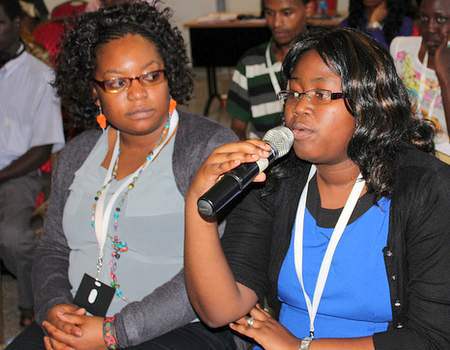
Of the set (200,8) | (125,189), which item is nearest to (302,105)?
(125,189)

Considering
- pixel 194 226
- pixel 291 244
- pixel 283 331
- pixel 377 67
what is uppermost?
pixel 377 67

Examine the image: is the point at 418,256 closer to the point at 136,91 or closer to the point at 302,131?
the point at 302,131

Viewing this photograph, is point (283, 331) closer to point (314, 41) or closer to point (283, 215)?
point (283, 215)

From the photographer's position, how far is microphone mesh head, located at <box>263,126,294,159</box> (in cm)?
149

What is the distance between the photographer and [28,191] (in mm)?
3238

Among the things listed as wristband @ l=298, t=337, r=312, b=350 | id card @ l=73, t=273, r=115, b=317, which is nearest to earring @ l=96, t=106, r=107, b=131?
id card @ l=73, t=273, r=115, b=317

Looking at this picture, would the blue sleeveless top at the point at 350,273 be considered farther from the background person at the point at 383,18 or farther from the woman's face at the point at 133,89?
the background person at the point at 383,18

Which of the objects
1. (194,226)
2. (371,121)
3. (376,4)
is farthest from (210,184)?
(376,4)

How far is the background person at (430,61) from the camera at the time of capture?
2.78 metres

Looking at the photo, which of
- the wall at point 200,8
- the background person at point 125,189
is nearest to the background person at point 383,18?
the background person at point 125,189

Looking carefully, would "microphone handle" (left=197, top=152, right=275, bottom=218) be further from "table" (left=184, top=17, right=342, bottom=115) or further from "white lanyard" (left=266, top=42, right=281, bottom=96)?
"table" (left=184, top=17, right=342, bottom=115)

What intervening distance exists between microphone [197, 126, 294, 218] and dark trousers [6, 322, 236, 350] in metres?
0.65

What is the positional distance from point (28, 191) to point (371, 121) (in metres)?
2.15

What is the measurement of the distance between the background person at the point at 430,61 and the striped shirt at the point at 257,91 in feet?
2.28
